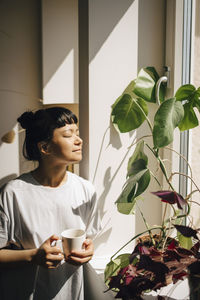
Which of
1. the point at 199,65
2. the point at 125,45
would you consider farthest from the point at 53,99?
the point at 199,65

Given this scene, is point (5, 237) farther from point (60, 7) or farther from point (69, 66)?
point (60, 7)

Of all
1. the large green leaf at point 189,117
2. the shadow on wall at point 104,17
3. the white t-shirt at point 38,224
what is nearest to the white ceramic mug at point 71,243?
the white t-shirt at point 38,224

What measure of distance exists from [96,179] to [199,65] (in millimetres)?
766

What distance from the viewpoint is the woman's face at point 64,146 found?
3.86 feet

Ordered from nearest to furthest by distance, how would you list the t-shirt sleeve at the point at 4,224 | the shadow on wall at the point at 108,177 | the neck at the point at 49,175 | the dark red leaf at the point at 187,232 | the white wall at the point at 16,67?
the dark red leaf at the point at 187,232 → the t-shirt sleeve at the point at 4,224 → the neck at the point at 49,175 → the shadow on wall at the point at 108,177 → the white wall at the point at 16,67

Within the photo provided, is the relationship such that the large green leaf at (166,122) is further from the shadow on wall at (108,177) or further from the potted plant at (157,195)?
the shadow on wall at (108,177)

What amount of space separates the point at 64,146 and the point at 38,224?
0.33 metres

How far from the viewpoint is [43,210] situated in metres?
1.19

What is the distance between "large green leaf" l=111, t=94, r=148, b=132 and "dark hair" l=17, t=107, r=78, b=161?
Result: 0.19 meters

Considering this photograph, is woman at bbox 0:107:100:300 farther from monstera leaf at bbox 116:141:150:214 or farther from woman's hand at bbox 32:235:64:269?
monstera leaf at bbox 116:141:150:214

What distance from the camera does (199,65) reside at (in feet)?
4.78

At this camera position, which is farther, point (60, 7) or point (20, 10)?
point (60, 7)

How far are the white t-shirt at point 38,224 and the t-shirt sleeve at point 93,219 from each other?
0.02 metres

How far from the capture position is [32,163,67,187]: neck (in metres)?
1.23
